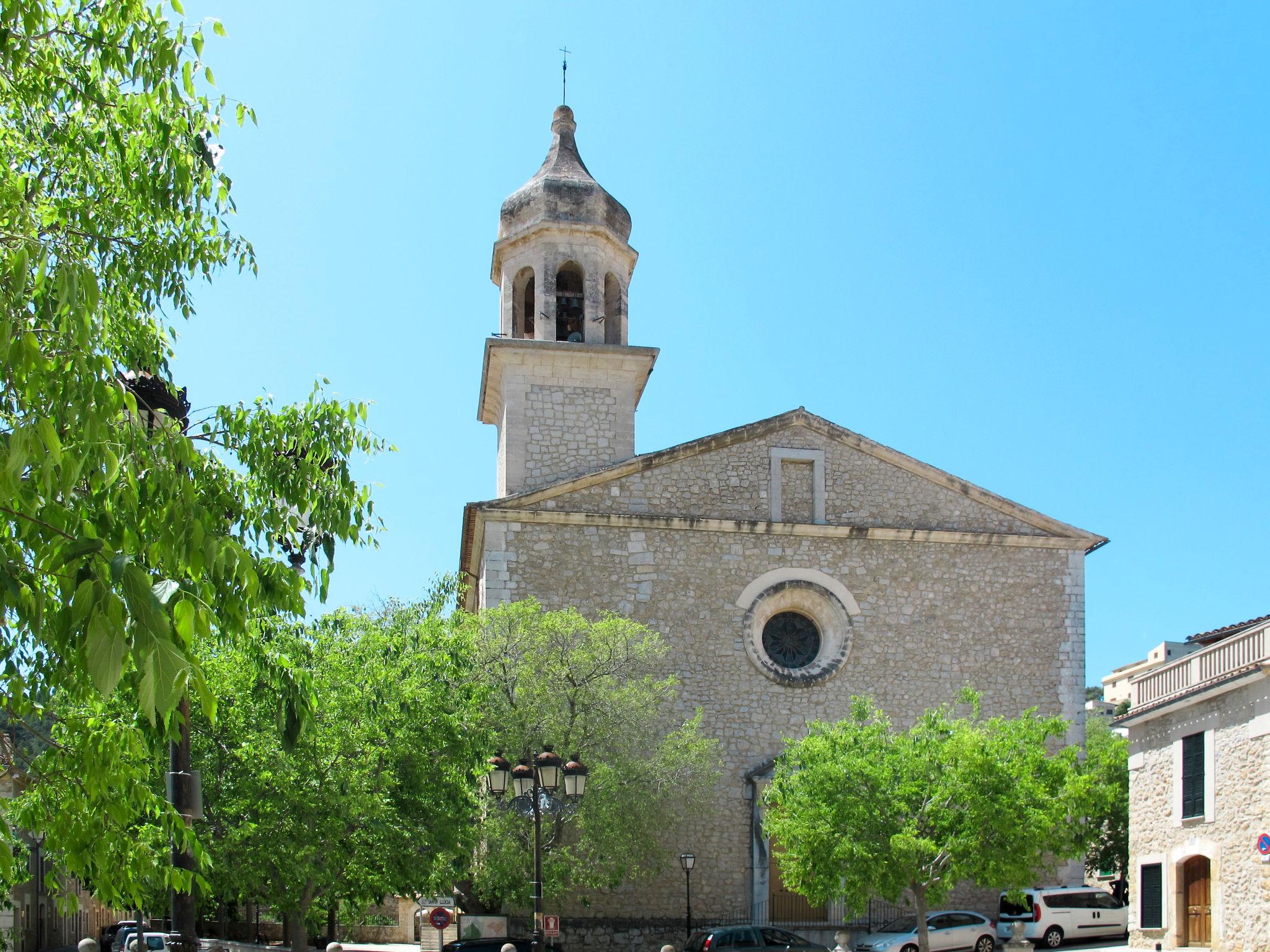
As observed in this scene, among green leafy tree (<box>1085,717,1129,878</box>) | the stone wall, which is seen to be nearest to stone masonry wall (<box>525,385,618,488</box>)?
green leafy tree (<box>1085,717,1129,878</box>)

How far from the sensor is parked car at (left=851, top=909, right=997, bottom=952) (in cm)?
2336

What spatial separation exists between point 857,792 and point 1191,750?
198 inches

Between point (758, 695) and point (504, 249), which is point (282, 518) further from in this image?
point (504, 249)

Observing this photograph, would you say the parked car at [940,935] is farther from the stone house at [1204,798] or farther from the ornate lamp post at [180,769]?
the ornate lamp post at [180,769]

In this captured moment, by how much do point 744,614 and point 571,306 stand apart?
27.0 ft

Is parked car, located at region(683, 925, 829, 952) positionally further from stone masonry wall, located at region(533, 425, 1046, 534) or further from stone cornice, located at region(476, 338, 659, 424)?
stone cornice, located at region(476, 338, 659, 424)

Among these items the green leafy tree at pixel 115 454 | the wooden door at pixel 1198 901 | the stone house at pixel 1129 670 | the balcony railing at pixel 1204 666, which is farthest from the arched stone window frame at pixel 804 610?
the stone house at pixel 1129 670

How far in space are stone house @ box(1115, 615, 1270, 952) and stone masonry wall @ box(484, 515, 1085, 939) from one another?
→ 3945mm

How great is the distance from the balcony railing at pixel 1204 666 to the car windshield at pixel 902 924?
5.63 m

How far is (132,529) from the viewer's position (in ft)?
19.2

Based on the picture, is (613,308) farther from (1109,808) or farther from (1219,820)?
(1219,820)

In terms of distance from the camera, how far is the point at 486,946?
21062mm

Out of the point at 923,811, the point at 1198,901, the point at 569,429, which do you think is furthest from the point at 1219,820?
the point at 569,429

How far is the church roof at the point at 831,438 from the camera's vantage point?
26.3 meters
